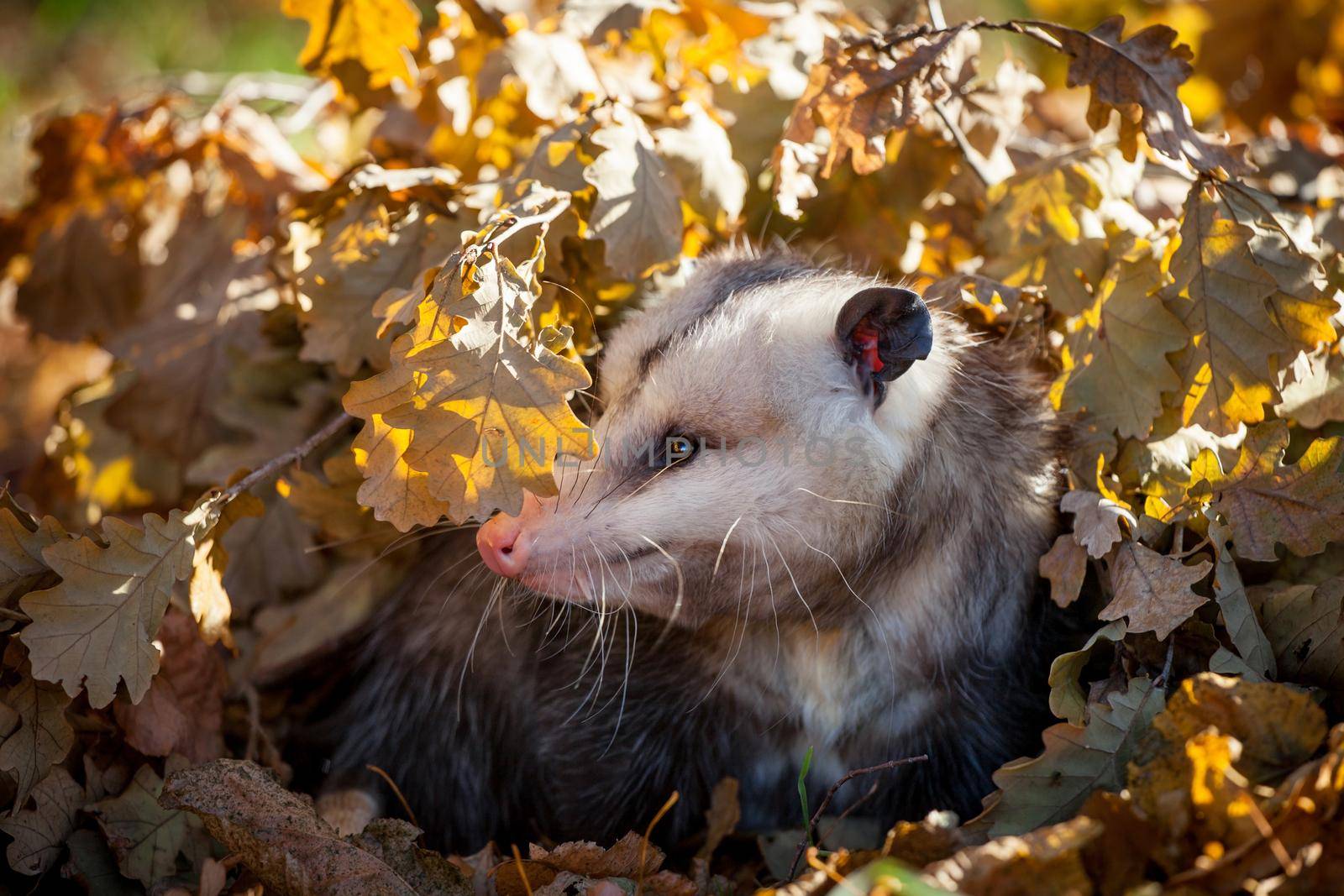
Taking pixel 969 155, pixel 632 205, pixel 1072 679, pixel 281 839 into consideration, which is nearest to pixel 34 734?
pixel 281 839

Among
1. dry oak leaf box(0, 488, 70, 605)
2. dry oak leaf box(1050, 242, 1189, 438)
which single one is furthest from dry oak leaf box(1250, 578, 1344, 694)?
dry oak leaf box(0, 488, 70, 605)

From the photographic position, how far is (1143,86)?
1.38 m

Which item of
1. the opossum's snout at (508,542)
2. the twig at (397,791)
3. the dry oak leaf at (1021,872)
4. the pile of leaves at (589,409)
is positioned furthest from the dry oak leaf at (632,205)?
the dry oak leaf at (1021,872)

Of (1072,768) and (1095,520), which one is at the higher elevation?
(1095,520)

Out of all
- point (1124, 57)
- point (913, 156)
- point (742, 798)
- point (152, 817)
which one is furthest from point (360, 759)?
point (1124, 57)

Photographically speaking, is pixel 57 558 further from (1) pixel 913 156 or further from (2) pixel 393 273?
(1) pixel 913 156

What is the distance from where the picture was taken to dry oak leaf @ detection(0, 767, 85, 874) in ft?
4.26

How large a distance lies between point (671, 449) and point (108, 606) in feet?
2.15

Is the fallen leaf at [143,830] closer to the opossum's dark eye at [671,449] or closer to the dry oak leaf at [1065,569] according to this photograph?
the opossum's dark eye at [671,449]

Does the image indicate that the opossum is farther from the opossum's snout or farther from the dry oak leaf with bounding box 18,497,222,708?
the dry oak leaf with bounding box 18,497,222,708

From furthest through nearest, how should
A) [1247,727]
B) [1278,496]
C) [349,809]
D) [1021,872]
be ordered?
1. [349,809]
2. [1278,496]
3. [1247,727]
4. [1021,872]

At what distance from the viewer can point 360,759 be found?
181 centimetres

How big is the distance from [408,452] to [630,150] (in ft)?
1.77

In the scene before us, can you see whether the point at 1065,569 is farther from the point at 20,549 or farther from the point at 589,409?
the point at 20,549
